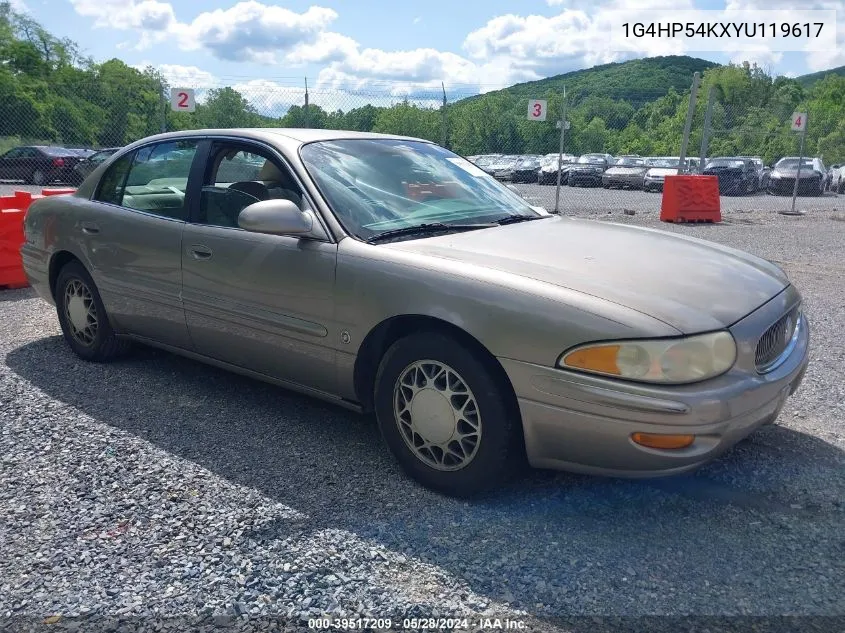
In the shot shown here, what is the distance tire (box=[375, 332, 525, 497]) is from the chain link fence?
11208 millimetres

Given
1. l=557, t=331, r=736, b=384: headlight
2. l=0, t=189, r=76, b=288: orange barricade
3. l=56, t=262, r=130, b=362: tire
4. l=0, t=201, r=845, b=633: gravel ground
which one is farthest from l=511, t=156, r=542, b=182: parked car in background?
l=557, t=331, r=736, b=384: headlight

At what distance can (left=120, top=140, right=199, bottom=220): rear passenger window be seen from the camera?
4.23 m

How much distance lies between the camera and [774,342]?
3066mm

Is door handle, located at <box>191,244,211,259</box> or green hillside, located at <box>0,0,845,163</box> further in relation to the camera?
green hillside, located at <box>0,0,845,163</box>

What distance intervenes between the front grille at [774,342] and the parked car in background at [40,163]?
2153 cm

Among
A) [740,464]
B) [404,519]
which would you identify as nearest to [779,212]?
[740,464]

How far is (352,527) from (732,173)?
2744 centimetres

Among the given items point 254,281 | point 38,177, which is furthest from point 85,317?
point 38,177

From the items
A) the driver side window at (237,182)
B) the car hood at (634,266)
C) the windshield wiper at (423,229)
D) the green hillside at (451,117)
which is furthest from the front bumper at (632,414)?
the green hillside at (451,117)

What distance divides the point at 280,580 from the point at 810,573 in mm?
1829

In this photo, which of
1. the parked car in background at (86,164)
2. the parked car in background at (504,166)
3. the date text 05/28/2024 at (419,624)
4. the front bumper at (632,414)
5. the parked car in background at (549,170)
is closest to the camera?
the date text 05/28/2024 at (419,624)

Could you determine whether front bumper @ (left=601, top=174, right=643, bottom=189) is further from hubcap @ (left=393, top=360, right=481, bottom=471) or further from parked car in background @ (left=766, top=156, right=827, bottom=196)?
hubcap @ (left=393, top=360, right=481, bottom=471)

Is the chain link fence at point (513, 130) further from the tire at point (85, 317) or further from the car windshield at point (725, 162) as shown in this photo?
the tire at point (85, 317)

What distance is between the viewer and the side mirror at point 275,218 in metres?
3.36
